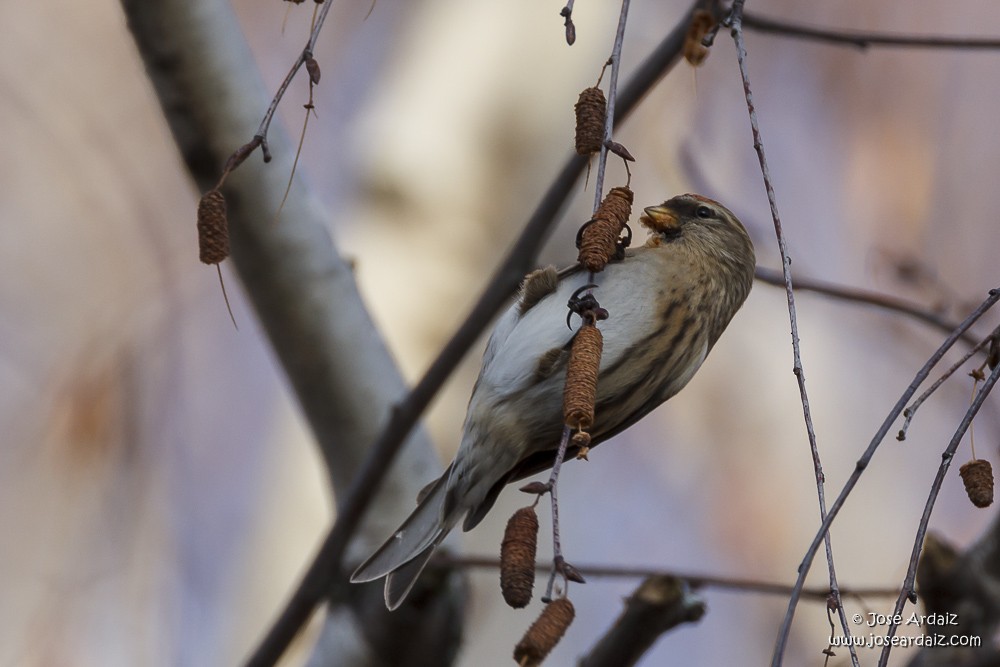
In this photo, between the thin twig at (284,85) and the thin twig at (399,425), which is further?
the thin twig at (399,425)

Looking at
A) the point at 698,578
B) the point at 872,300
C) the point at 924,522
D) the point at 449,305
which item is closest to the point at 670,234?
the point at 872,300

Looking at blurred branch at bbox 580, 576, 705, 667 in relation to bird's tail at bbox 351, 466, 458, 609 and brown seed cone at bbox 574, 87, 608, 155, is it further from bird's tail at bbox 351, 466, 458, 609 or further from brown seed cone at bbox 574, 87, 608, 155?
brown seed cone at bbox 574, 87, 608, 155

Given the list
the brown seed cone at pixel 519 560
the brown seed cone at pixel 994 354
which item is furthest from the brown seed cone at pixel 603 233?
the brown seed cone at pixel 994 354

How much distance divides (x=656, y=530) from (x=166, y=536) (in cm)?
142

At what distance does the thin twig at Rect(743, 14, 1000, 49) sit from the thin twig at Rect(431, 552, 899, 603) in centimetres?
76

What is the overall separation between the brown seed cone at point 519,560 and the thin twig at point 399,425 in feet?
2.94

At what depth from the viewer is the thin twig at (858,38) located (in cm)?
155

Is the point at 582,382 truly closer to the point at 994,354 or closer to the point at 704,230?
the point at 994,354

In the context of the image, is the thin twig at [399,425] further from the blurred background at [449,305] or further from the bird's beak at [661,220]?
the blurred background at [449,305]

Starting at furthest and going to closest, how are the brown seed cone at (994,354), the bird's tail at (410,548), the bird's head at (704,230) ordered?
the bird's head at (704,230), the bird's tail at (410,548), the brown seed cone at (994,354)

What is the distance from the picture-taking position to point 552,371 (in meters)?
1.38

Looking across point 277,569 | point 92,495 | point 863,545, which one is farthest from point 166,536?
point 863,545

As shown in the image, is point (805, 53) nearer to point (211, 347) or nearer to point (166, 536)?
point (211, 347)

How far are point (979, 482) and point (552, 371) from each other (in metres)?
0.52
